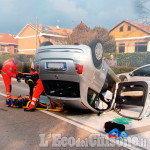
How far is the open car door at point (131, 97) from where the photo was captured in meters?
4.82

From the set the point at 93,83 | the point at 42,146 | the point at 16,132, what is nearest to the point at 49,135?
the point at 42,146

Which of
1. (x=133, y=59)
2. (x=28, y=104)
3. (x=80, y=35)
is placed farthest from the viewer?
(x=80, y=35)

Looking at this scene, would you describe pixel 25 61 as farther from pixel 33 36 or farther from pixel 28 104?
pixel 28 104

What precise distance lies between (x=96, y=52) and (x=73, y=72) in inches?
29.3

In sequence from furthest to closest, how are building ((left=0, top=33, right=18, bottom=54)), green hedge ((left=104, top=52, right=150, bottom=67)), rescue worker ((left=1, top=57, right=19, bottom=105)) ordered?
building ((left=0, top=33, right=18, bottom=54)), green hedge ((left=104, top=52, right=150, bottom=67)), rescue worker ((left=1, top=57, right=19, bottom=105))

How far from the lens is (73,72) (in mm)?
4102

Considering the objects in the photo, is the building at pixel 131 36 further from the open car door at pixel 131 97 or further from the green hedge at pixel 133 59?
the open car door at pixel 131 97

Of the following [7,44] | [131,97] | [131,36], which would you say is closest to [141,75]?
[131,97]

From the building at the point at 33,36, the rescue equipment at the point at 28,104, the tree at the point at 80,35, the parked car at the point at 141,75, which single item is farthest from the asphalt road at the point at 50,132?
the building at the point at 33,36

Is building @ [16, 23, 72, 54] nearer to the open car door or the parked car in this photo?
the parked car

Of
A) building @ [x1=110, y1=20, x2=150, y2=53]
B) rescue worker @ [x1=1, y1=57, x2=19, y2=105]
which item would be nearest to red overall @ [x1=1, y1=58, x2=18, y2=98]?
rescue worker @ [x1=1, y1=57, x2=19, y2=105]

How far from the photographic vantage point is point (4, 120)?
4703 millimetres

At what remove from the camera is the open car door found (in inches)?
190

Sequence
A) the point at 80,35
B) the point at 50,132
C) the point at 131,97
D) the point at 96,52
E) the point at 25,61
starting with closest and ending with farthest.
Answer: the point at 50,132
the point at 96,52
the point at 131,97
the point at 80,35
the point at 25,61
